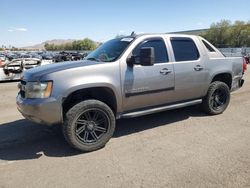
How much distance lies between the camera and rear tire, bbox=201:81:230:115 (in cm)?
600

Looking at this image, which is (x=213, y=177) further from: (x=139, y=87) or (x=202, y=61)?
(x=202, y=61)

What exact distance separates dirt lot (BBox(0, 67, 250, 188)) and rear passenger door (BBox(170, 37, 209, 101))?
2.21ft

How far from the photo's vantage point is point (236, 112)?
642cm

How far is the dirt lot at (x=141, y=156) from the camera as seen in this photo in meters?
3.37

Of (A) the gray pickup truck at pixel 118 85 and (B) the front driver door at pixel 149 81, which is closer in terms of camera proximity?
(A) the gray pickup truck at pixel 118 85

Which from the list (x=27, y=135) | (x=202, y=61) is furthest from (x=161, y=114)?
(x=27, y=135)

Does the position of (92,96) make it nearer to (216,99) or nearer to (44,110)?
(44,110)

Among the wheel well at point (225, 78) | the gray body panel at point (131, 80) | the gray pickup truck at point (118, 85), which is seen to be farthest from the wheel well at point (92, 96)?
the wheel well at point (225, 78)

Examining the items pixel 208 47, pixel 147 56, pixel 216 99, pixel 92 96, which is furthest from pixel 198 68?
pixel 92 96

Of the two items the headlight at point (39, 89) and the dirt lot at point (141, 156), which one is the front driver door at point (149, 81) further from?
the headlight at point (39, 89)

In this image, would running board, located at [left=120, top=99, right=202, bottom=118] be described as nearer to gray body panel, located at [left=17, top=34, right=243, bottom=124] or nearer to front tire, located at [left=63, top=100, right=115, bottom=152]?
gray body panel, located at [left=17, top=34, right=243, bottom=124]

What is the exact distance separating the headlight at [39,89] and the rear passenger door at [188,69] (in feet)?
8.16

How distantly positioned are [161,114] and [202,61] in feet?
5.17

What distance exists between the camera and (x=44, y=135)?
5070 mm
